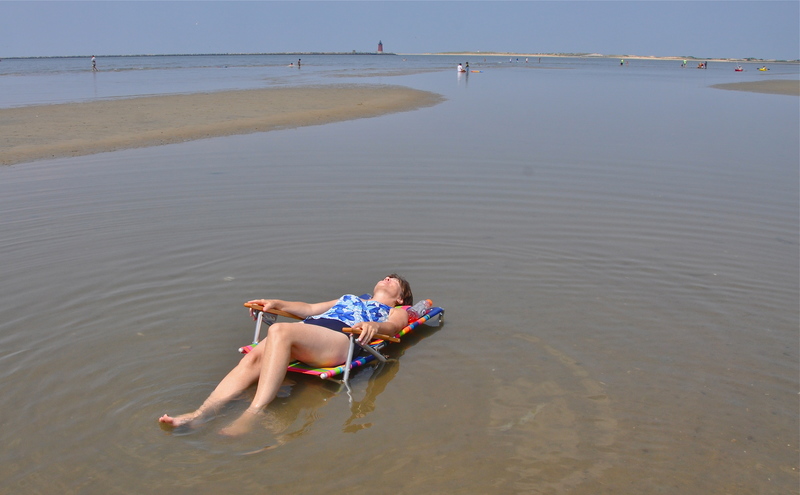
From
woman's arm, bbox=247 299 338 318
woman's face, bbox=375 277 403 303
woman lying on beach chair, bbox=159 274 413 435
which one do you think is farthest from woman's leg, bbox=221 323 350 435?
woman's face, bbox=375 277 403 303

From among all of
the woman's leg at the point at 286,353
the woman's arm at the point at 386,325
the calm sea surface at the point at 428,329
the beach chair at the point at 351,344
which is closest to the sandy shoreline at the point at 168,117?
the calm sea surface at the point at 428,329

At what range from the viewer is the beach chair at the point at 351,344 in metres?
5.20

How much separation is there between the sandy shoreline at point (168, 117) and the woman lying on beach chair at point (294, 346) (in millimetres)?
10469

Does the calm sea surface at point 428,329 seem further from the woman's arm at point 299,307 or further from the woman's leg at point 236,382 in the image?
the woman's arm at point 299,307

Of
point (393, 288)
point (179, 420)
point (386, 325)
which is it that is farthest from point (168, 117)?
point (179, 420)

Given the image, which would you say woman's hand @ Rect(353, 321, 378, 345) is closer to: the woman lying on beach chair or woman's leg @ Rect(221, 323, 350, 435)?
the woman lying on beach chair

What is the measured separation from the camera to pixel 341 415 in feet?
16.1

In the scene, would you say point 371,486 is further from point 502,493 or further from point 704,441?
point 704,441

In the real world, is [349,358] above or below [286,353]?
below

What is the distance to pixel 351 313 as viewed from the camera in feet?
18.6

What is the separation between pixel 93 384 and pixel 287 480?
194 centimetres

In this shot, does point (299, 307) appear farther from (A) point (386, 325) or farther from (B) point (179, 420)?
(B) point (179, 420)

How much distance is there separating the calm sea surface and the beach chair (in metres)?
0.15

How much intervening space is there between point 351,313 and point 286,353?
881 mm
